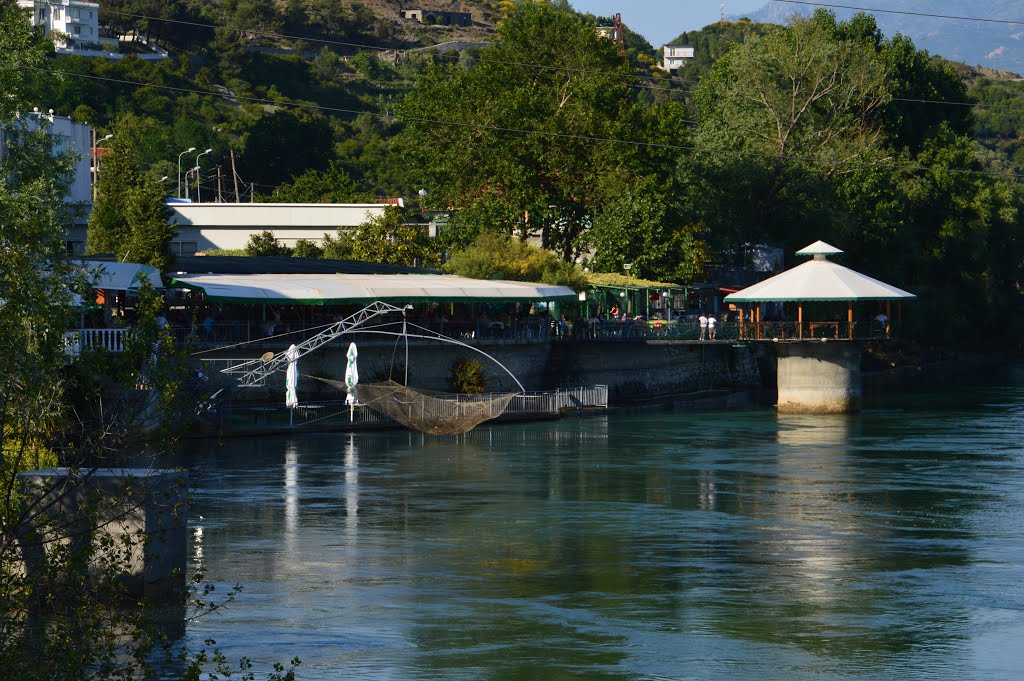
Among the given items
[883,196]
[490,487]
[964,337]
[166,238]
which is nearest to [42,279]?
[490,487]

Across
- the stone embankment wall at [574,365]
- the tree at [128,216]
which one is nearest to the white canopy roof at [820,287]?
the stone embankment wall at [574,365]

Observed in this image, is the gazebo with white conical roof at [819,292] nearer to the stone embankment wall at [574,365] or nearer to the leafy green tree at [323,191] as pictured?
the stone embankment wall at [574,365]

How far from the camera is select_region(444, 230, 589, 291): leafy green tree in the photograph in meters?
79.8

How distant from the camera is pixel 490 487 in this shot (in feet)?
150

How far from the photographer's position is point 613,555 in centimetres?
3525

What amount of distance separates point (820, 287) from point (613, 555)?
131 feet

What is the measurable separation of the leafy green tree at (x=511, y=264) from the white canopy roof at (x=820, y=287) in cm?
959

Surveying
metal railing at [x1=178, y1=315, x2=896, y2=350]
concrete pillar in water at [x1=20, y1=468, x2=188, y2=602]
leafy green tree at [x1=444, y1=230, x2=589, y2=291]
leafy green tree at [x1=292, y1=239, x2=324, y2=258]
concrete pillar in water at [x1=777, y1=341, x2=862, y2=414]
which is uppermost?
leafy green tree at [x1=292, y1=239, x2=324, y2=258]

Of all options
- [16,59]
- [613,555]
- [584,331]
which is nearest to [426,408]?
[584,331]

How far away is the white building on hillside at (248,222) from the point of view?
313ft

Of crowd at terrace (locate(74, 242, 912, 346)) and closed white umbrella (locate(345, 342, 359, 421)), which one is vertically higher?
crowd at terrace (locate(74, 242, 912, 346))

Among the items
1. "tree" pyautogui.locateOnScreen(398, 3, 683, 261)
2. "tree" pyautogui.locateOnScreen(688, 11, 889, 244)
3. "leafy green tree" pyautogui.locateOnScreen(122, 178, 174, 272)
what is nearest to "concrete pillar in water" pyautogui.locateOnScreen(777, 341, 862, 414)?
"tree" pyautogui.locateOnScreen(398, 3, 683, 261)

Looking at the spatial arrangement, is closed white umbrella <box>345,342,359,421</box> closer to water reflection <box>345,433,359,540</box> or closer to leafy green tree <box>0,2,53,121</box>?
water reflection <box>345,433,359,540</box>

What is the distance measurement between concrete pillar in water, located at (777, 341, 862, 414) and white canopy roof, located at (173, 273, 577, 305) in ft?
35.7
